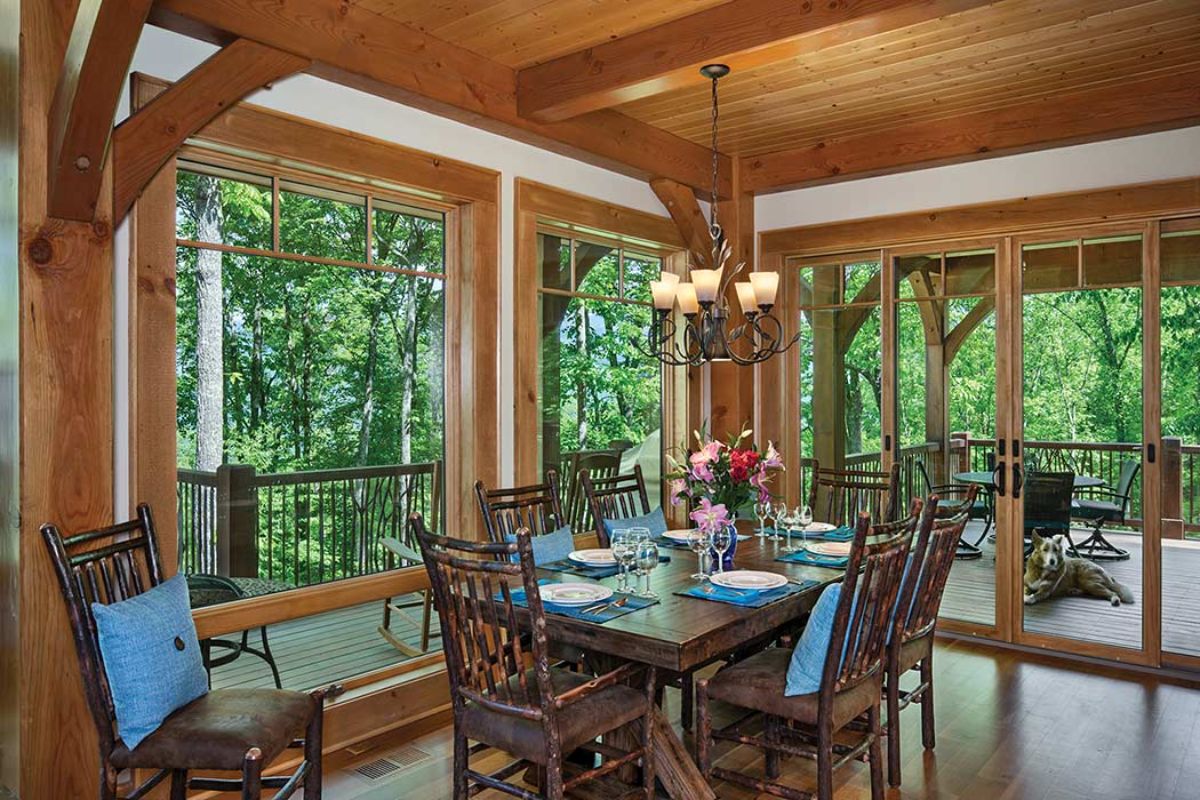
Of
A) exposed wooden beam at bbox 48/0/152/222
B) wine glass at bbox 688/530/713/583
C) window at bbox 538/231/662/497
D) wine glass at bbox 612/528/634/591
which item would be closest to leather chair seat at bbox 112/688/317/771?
wine glass at bbox 612/528/634/591

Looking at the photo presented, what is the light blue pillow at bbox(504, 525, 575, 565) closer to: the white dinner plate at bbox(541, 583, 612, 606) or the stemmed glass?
the white dinner plate at bbox(541, 583, 612, 606)

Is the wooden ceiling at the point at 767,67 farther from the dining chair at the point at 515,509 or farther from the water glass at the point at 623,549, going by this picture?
the water glass at the point at 623,549

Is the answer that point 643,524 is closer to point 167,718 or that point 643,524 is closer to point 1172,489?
point 167,718

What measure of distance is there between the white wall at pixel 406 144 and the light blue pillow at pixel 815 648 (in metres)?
1.88

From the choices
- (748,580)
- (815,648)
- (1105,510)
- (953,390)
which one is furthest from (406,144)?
(1105,510)

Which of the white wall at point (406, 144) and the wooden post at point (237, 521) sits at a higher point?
the white wall at point (406, 144)

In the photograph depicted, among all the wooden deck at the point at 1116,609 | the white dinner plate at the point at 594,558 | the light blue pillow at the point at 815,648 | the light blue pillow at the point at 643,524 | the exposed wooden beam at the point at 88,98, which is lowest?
the wooden deck at the point at 1116,609

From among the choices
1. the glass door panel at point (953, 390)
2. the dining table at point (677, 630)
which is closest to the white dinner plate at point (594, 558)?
the dining table at point (677, 630)

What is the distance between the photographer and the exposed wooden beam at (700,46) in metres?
2.87

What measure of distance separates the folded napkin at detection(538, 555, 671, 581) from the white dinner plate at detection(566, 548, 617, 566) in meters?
0.02

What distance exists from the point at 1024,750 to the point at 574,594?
1997 millimetres

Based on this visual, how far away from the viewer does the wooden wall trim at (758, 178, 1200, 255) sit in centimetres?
426

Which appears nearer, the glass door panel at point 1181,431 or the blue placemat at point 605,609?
the blue placemat at point 605,609

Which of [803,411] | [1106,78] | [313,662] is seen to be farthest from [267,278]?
[1106,78]
